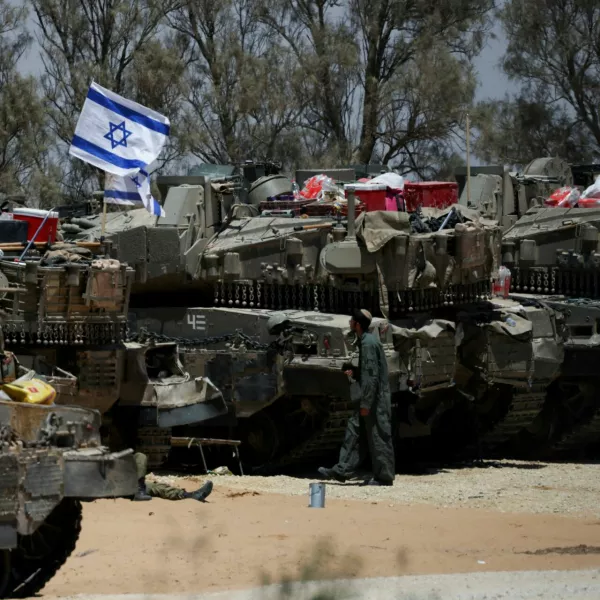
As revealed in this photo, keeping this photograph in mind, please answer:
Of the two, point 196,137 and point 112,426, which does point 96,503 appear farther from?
point 196,137

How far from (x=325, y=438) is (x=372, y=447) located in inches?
67.5

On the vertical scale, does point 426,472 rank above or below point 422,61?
below

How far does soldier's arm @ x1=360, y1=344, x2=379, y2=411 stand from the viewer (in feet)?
48.6

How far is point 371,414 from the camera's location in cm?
1500

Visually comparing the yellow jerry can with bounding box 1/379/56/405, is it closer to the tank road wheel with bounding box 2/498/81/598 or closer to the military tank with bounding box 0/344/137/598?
the military tank with bounding box 0/344/137/598

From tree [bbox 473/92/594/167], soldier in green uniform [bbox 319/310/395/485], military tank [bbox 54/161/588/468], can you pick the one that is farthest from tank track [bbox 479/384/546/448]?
tree [bbox 473/92/594/167]

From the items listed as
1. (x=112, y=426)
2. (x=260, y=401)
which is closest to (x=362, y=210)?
(x=260, y=401)

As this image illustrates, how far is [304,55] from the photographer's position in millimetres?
35562

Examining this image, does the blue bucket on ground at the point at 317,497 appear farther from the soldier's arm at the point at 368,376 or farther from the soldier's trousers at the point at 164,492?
the soldier's arm at the point at 368,376

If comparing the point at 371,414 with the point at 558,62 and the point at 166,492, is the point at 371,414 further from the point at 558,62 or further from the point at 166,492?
the point at 558,62

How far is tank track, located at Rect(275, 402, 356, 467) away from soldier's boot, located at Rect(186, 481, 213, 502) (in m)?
2.94

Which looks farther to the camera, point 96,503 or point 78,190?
point 78,190

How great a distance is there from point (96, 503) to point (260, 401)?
135 inches

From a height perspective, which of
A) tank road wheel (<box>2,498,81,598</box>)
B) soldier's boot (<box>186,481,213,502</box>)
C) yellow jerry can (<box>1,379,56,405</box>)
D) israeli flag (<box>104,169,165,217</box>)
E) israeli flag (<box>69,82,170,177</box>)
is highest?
israeli flag (<box>69,82,170,177</box>)
